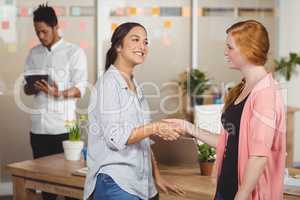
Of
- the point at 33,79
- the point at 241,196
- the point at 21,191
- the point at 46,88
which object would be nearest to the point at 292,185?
the point at 241,196

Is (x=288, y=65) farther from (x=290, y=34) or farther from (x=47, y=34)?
(x=47, y=34)

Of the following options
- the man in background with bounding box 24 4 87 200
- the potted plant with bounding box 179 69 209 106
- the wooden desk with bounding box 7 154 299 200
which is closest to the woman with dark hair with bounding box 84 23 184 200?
the wooden desk with bounding box 7 154 299 200

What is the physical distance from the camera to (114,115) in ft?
6.40

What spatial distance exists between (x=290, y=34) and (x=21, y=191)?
158 inches

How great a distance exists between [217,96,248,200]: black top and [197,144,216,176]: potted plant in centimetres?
56

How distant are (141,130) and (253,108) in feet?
1.49

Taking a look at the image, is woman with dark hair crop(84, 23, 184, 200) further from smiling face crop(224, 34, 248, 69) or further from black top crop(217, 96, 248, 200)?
smiling face crop(224, 34, 248, 69)

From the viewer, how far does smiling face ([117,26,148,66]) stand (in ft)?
6.77

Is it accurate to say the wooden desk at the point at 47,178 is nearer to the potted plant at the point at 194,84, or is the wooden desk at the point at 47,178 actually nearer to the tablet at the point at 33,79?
the tablet at the point at 33,79

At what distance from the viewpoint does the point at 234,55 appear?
1773 millimetres

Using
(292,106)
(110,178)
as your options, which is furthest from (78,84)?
(292,106)

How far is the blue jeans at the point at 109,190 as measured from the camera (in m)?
1.99

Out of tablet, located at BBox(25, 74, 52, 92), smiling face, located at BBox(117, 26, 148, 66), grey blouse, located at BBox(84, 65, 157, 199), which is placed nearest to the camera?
grey blouse, located at BBox(84, 65, 157, 199)

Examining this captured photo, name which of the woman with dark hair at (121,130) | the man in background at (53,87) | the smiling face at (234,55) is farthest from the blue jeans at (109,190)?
the man in background at (53,87)
